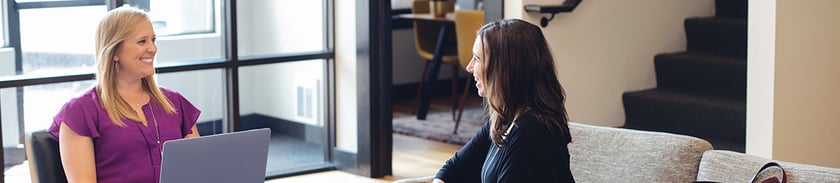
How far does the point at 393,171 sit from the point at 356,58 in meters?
0.63

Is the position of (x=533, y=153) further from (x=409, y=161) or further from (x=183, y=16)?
(x=409, y=161)

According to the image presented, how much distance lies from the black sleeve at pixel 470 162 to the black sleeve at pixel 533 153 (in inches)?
10.8

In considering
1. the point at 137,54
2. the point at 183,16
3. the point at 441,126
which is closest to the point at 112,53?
the point at 137,54

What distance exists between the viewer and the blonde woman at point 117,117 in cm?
297

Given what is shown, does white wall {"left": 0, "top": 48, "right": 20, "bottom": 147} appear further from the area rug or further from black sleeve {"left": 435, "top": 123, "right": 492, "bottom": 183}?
the area rug

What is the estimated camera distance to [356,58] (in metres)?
5.32

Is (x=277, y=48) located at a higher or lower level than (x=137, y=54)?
lower

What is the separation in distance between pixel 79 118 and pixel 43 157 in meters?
0.13

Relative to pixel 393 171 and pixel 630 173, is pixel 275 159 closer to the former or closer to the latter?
pixel 393 171

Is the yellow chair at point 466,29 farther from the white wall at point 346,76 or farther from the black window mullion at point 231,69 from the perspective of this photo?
the black window mullion at point 231,69

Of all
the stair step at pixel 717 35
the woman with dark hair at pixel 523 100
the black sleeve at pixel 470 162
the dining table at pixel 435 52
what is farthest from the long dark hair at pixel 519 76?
the dining table at pixel 435 52

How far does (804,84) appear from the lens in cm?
456

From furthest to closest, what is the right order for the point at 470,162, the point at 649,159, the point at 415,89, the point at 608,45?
the point at 415,89 → the point at 608,45 → the point at 649,159 → the point at 470,162

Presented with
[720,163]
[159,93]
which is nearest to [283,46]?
[159,93]
